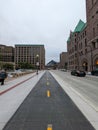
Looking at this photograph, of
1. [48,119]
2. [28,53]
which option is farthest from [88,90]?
[28,53]

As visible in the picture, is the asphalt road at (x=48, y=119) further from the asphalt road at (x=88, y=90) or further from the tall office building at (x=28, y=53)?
the tall office building at (x=28, y=53)

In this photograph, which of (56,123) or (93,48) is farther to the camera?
(93,48)

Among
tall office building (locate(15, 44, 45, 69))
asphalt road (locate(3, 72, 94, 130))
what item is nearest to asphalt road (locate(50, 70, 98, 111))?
asphalt road (locate(3, 72, 94, 130))

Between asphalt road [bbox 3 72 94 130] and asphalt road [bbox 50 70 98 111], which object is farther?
asphalt road [bbox 50 70 98 111]

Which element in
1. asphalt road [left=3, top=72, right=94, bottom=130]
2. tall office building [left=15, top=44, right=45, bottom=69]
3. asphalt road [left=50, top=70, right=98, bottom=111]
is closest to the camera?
asphalt road [left=3, top=72, right=94, bottom=130]

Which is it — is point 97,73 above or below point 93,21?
below

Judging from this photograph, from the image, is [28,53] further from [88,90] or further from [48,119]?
[48,119]

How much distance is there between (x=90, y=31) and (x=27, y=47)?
417ft

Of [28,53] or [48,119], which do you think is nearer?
[48,119]

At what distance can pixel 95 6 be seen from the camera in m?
59.5

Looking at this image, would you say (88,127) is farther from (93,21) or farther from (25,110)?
(93,21)

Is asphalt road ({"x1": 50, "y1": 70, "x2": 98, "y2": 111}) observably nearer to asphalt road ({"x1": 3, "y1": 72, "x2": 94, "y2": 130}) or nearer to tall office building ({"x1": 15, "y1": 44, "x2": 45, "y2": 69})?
asphalt road ({"x1": 3, "y1": 72, "x2": 94, "y2": 130})

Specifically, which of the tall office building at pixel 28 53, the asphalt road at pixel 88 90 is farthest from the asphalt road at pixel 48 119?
the tall office building at pixel 28 53

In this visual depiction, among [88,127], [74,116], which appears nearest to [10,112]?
[74,116]
